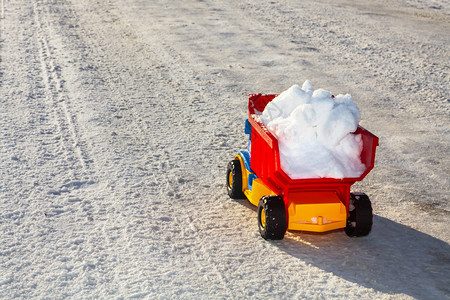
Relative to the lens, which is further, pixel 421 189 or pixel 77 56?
pixel 77 56

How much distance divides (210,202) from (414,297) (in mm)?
2091

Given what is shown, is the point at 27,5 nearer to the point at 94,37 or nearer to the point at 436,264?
the point at 94,37

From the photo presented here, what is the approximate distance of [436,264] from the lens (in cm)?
455

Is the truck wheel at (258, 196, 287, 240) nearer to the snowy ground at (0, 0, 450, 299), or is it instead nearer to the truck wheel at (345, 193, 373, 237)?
the snowy ground at (0, 0, 450, 299)

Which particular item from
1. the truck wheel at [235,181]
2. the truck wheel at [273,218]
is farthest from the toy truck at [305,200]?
the truck wheel at [235,181]

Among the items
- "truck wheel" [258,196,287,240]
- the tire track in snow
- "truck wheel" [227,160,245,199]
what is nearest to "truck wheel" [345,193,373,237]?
"truck wheel" [258,196,287,240]

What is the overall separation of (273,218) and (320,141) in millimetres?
714

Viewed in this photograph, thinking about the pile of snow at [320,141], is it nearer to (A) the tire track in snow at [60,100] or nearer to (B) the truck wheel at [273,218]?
(B) the truck wheel at [273,218]

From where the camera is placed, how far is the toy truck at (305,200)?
4.64 metres

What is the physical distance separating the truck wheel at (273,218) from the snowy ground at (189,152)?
0.36 feet

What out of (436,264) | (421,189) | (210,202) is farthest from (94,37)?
(436,264)

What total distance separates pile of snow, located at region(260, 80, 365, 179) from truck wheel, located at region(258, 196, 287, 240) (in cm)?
28

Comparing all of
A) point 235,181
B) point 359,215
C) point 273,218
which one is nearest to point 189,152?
point 235,181

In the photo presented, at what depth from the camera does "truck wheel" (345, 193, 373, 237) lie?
4.79 m
